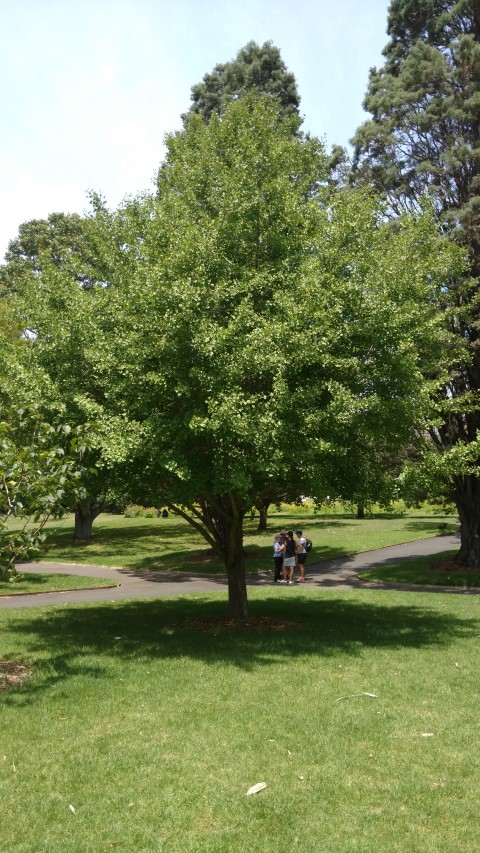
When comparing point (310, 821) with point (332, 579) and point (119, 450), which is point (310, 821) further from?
point (332, 579)

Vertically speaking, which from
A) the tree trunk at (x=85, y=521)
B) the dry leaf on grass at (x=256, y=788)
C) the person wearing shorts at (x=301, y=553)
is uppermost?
the tree trunk at (x=85, y=521)

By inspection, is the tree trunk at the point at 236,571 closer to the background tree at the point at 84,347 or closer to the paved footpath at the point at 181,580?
the background tree at the point at 84,347

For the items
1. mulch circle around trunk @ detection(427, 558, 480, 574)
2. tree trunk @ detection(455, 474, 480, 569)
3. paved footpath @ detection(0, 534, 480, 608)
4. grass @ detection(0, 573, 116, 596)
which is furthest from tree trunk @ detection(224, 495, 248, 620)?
tree trunk @ detection(455, 474, 480, 569)

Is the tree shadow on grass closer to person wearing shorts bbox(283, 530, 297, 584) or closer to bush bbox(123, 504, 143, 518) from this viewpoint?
person wearing shorts bbox(283, 530, 297, 584)

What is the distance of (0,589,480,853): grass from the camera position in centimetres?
501

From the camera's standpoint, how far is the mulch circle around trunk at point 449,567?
859 inches

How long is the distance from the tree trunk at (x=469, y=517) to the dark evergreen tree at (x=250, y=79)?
16.5 m

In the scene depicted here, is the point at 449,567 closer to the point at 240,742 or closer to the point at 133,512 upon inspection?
the point at 240,742

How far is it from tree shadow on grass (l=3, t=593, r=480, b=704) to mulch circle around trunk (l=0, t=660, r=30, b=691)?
0.20m

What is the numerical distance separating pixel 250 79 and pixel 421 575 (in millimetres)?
21022

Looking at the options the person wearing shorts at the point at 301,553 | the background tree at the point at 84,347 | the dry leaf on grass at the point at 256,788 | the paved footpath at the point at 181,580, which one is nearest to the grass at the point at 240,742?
the dry leaf on grass at the point at 256,788

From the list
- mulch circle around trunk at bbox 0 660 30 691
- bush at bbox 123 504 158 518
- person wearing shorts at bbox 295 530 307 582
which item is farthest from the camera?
bush at bbox 123 504 158 518

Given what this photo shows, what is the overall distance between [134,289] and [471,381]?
14415 mm

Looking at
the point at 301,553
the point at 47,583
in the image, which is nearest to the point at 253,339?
the point at 47,583
